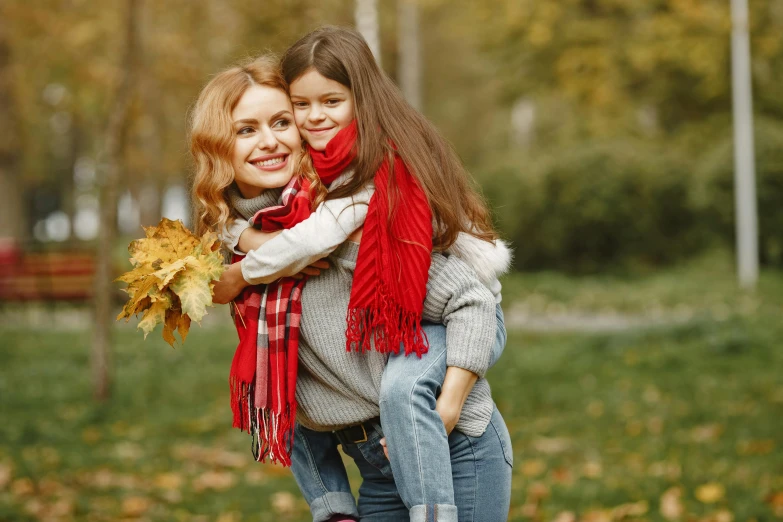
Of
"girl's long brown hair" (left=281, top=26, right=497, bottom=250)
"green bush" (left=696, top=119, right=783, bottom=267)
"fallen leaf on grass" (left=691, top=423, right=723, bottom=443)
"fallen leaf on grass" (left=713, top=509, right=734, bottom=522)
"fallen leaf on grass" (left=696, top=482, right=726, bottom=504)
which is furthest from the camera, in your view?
"green bush" (left=696, top=119, right=783, bottom=267)

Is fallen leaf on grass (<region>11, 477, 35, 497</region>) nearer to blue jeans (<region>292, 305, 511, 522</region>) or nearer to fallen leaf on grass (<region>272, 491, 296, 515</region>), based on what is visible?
fallen leaf on grass (<region>272, 491, 296, 515</region>)

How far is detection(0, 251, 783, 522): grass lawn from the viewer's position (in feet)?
16.9

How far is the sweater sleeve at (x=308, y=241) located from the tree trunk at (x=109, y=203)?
5.61 metres

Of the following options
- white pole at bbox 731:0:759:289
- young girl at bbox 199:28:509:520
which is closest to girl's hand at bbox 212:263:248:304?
young girl at bbox 199:28:509:520

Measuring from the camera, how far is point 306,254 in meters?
2.21

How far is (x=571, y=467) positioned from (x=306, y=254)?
4016mm

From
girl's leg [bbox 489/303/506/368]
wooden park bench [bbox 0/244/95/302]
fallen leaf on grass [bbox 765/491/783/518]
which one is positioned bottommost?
fallen leaf on grass [bbox 765/491/783/518]

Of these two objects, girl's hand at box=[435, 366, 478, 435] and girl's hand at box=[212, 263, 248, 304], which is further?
girl's hand at box=[212, 263, 248, 304]

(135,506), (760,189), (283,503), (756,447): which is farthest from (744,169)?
(135,506)

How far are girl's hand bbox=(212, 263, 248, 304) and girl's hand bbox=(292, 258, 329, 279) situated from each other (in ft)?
0.44

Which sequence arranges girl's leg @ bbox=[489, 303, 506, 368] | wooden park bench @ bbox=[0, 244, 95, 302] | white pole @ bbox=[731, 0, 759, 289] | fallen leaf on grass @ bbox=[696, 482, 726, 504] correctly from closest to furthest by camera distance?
girl's leg @ bbox=[489, 303, 506, 368], fallen leaf on grass @ bbox=[696, 482, 726, 504], wooden park bench @ bbox=[0, 244, 95, 302], white pole @ bbox=[731, 0, 759, 289]

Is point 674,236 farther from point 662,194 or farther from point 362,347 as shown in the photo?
point 362,347

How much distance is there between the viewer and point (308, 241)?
220cm

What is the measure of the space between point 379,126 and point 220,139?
385 millimetres
